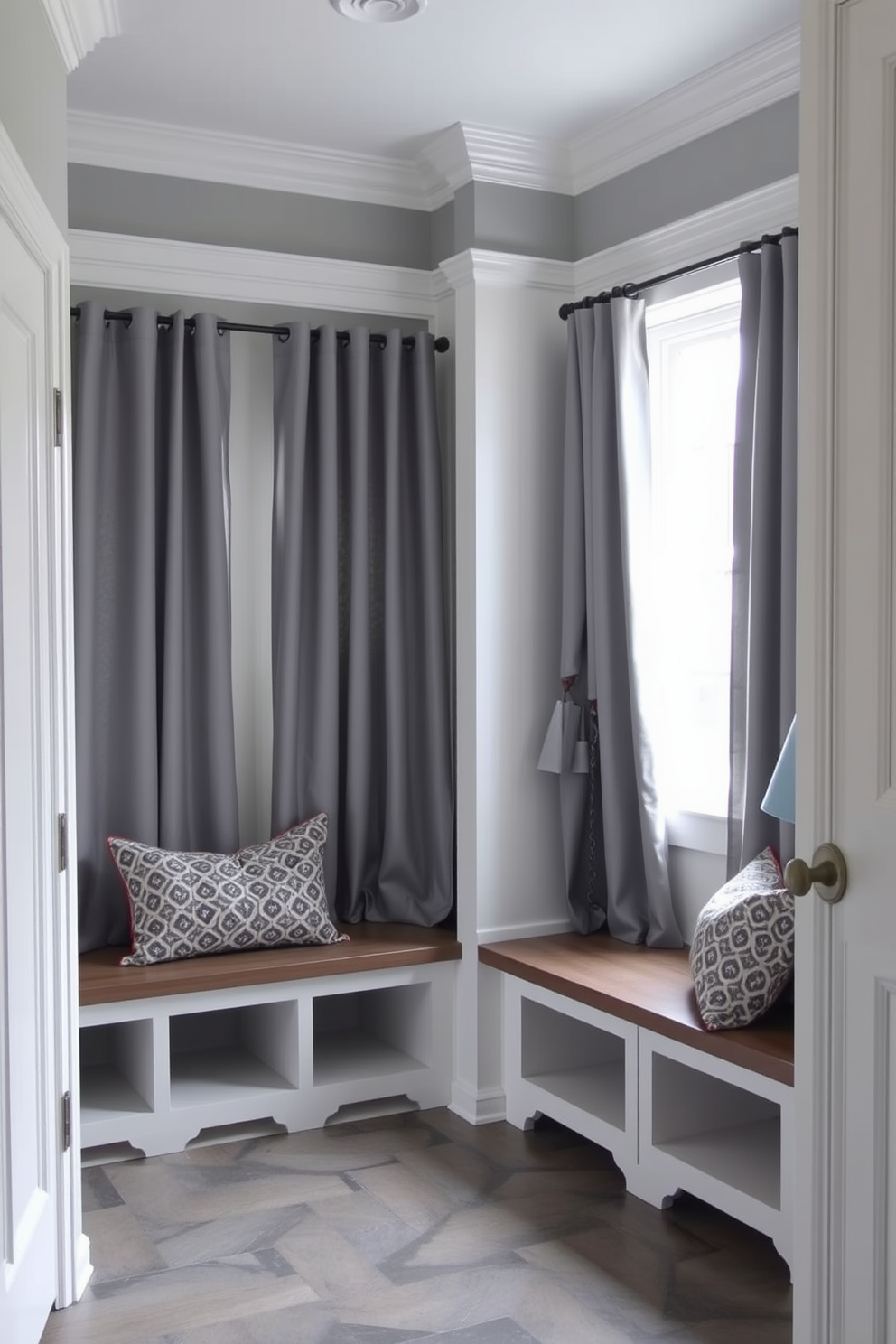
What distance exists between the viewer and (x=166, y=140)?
354 centimetres

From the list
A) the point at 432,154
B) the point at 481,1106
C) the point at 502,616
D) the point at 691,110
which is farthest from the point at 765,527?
the point at 481,1106

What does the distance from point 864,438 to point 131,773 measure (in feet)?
7.70

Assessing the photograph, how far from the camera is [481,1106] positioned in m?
3.56

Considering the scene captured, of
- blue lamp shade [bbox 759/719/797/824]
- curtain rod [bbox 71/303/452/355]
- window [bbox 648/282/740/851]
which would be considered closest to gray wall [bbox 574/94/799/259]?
window [bbox 648/282/740/851]

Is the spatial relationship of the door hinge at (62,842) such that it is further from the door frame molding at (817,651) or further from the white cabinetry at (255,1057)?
the door frame molding at (817,651)

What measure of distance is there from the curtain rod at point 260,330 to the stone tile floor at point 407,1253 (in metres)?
2.21

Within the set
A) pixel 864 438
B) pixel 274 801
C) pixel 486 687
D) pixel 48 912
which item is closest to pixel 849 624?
pixel 864 438

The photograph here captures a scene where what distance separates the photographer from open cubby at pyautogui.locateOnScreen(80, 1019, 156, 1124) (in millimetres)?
3293

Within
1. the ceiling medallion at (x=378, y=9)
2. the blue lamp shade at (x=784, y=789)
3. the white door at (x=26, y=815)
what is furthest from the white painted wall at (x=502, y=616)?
the white door at (x=26, y=815)

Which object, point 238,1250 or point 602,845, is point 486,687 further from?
point 238,1250

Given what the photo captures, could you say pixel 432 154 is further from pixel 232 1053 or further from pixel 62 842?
pixel 232 1053

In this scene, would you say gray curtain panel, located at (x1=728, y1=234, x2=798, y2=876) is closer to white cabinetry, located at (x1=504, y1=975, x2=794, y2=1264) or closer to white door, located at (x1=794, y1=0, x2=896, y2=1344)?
white cabinetry, located at (x1=504, y1=975, x2=794, y2=1264)

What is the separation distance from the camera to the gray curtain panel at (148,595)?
3482 mm

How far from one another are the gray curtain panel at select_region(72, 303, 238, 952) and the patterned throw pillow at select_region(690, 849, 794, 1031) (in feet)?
4.77
